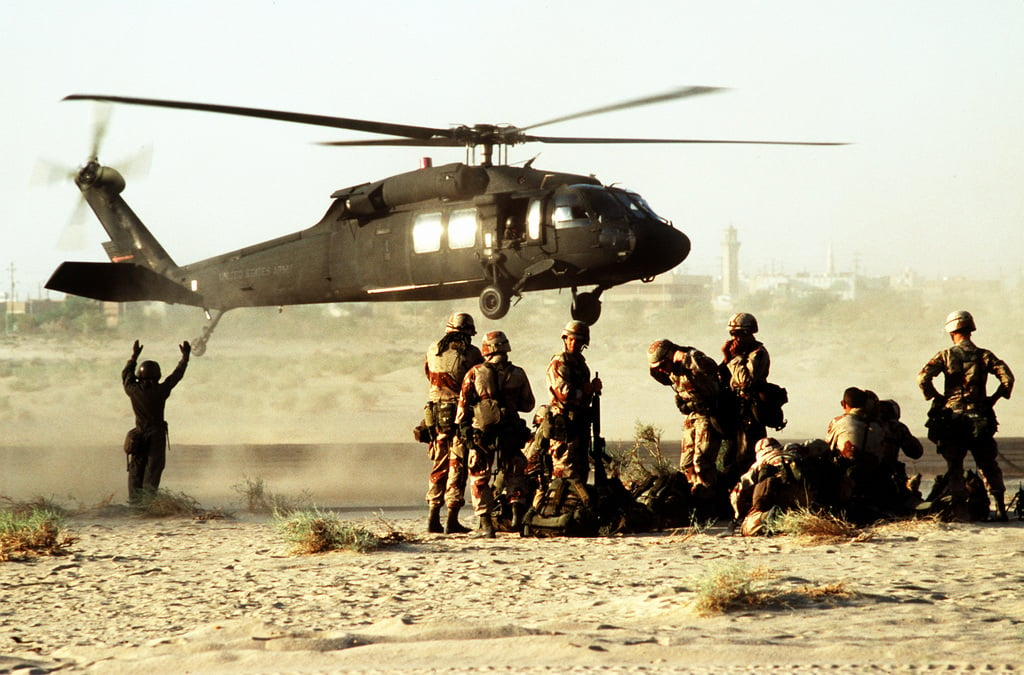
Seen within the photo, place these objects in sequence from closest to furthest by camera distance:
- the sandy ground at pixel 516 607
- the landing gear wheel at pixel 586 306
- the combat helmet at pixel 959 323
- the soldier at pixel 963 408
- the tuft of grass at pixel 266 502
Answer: the sandy ground at pixel 516 607 < the soldier at pixel 963 408 < the combat helmet at pixel 959 323 < the tuft of grass at pixel 266 502 < the landing gear wheel at pixel 586 306

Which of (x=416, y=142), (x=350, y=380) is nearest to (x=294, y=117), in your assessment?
(x=416, y=142)

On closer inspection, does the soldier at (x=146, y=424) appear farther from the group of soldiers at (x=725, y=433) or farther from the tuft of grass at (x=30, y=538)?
the group of soldiers at (x=725, y=433)

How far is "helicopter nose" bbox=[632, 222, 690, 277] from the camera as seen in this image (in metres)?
14.6

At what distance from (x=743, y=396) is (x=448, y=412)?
2.70 metres

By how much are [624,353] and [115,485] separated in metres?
32.0

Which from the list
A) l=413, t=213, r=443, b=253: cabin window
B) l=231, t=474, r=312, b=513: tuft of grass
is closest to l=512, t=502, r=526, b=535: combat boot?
l=231, t=474, r=312, b=513: tuft of grass

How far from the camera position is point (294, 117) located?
13.5m

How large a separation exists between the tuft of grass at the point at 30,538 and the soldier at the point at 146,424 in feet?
6.17

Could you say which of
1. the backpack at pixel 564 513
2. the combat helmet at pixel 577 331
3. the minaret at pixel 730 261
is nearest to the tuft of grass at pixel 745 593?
the backpack at pixel 564 513

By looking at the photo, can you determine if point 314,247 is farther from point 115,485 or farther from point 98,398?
point 98,398

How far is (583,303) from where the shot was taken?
15.4 meters

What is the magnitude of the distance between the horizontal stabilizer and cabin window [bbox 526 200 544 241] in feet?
20.5

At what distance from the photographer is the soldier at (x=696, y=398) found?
35.3ft

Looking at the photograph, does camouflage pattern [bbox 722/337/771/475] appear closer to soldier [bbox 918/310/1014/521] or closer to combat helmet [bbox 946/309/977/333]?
soldier [bbox 918/310/1014/521]
